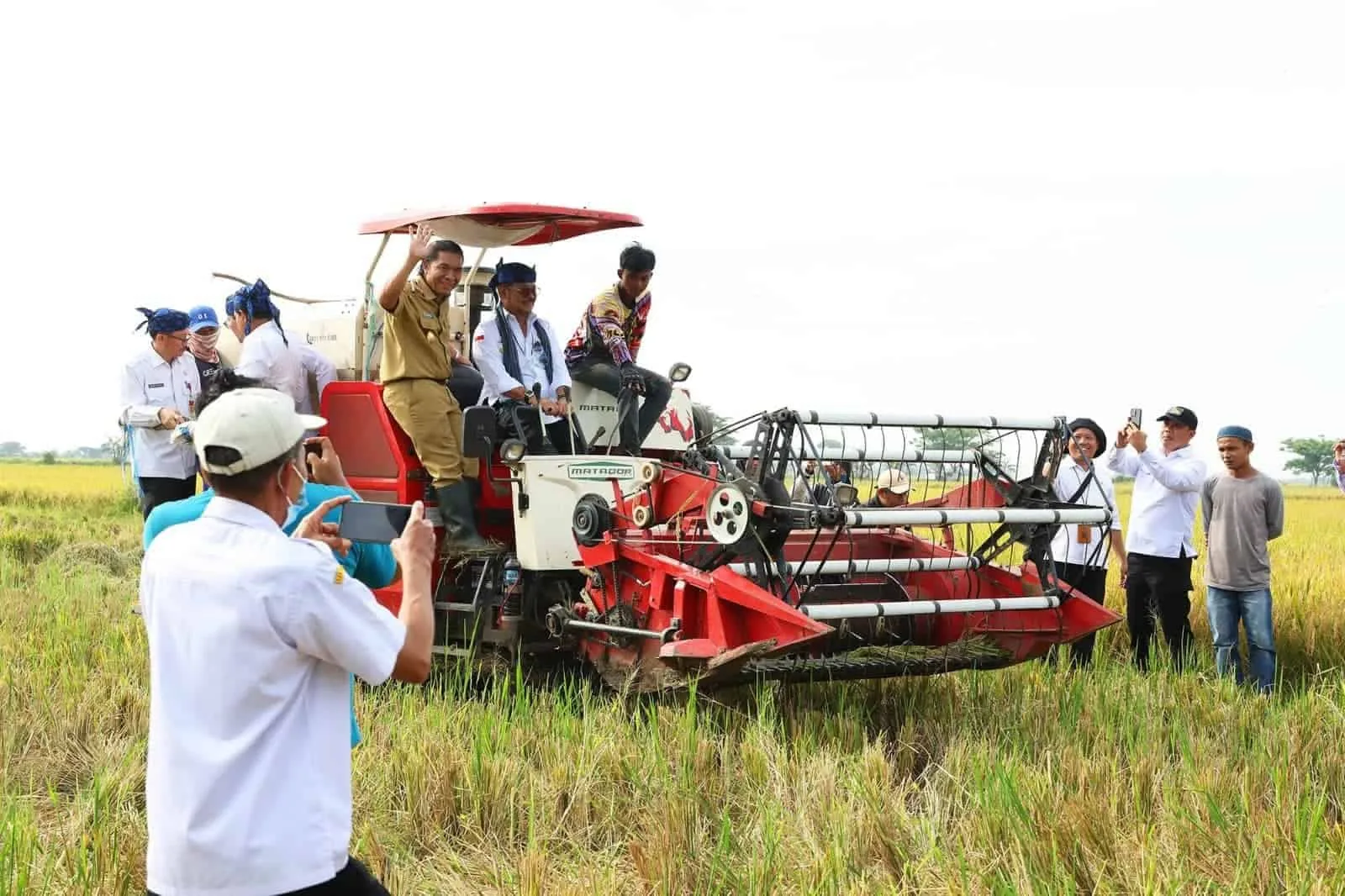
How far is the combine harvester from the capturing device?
625cm

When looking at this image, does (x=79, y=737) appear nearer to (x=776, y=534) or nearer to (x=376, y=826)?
(x=376, y=826)

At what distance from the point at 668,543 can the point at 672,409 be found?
228 cm

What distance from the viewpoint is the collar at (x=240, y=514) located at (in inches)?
109

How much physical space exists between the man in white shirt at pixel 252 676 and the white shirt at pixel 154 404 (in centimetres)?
580

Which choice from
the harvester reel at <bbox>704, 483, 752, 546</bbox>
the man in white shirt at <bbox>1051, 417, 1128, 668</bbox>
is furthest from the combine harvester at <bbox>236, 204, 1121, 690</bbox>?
the man in white shirt at <bbox>1051, 417, 1128, 668</bbox>

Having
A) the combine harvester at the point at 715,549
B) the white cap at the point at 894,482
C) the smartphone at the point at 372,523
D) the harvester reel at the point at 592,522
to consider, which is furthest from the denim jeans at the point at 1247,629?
the smartphone at the point at 372,523

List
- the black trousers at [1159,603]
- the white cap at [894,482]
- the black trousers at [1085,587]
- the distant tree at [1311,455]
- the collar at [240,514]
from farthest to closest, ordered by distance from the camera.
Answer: the distant tree at [1311,455]
the black trousers at [1159,603]
the black trousers at [1085,587]
the white cap at [894,482]
the collar at [240,514]

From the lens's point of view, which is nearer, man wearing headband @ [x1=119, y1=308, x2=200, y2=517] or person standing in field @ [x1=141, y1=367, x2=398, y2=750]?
person standing in field @ [x1=141, y1=367, x2=398, y2=750]

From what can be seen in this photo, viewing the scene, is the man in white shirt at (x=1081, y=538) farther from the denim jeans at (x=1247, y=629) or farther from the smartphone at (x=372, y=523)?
the smartphone at (x=372, y=523)

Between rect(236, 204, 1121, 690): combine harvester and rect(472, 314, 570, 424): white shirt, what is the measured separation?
239 mm

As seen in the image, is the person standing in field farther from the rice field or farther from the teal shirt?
the rice field

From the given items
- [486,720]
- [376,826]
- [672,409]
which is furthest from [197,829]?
[672,409]

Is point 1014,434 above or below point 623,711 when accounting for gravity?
above

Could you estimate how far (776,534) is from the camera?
20.7ft
